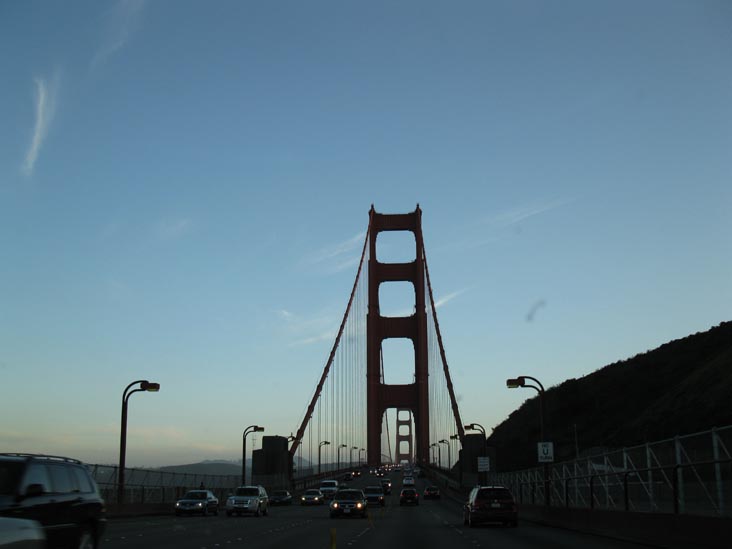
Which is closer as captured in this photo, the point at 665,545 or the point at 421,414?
the point at 665,545

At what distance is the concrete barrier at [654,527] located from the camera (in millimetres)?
16328

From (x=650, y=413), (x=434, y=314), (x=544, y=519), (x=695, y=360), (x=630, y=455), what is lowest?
(x=544, y=519)

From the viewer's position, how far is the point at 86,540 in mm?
14070

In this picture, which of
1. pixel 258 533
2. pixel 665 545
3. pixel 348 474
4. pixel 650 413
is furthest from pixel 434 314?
pixel 665 545

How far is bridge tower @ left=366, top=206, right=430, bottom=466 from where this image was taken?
9869 cm

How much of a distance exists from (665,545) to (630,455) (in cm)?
422

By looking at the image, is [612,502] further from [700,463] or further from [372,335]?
[372,335]

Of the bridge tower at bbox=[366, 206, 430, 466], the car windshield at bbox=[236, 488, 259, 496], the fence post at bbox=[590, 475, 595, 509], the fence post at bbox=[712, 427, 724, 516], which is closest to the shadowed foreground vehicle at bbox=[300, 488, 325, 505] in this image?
the car windshield at bbox=[236, 488, 259, 496]

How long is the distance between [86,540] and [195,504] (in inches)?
1097

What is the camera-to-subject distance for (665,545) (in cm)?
1930

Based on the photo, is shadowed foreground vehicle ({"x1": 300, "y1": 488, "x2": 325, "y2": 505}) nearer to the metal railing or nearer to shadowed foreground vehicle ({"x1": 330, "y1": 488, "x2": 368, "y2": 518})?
shadowed foreground vehicle ({"x1": 330, "y1": 488, "x2": 368, "y2": 518})

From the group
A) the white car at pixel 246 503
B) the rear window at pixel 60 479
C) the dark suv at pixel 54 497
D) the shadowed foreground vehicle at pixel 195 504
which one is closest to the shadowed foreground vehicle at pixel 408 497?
the white car at pixel 246 503

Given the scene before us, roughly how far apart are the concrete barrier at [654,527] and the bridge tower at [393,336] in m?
67.6

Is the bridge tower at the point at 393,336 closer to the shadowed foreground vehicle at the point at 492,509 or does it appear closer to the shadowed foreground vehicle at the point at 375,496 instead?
the shadowed foreground vehicle at the point at 375,496
